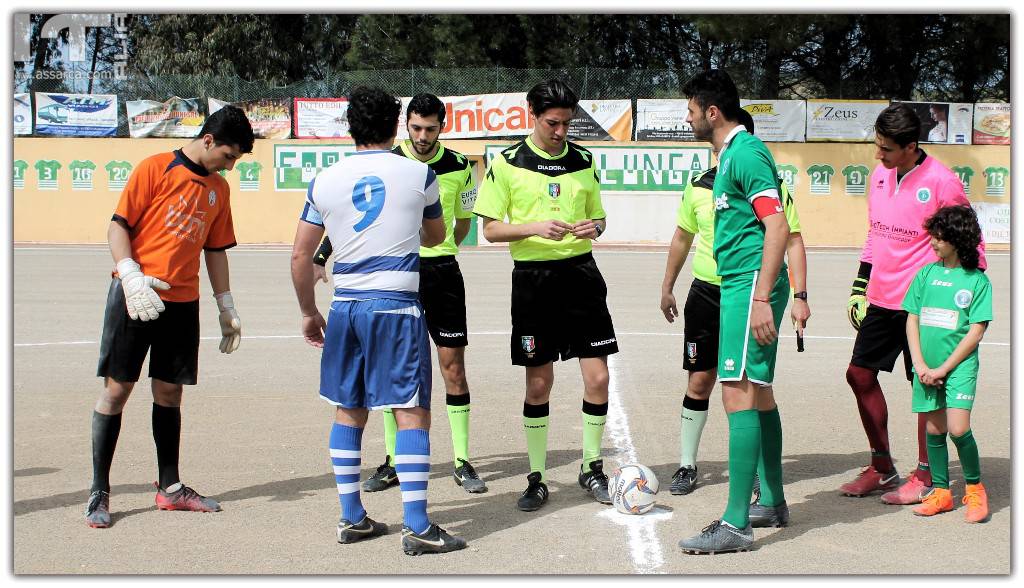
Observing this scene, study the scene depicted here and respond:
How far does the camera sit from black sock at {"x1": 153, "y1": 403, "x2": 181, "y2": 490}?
6074 mm

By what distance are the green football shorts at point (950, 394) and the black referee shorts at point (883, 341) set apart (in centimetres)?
35

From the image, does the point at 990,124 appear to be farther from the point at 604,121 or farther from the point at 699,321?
the point at 699,321

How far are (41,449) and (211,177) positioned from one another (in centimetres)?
252

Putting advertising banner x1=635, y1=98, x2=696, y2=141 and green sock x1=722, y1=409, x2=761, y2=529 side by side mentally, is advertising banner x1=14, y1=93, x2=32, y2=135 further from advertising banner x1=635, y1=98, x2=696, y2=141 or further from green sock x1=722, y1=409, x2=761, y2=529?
green sock x1=722, y1=409, x2=761, y2=529

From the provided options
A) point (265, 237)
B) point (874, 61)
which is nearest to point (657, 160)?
point (874, 61)

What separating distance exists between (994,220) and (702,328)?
2572 centimetres

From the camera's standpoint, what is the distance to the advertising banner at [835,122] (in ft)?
98.6

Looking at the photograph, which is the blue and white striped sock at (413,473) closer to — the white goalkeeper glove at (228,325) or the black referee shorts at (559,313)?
the black referee shorts at (559,313)

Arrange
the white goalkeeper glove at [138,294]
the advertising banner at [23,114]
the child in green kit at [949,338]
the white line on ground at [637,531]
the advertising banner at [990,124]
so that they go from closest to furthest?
the white line on ground at [637,531] → the white goalkeeper glove at [138,294] → the child in green kit at [949,338] → the advertising banner at [990,124] → the advertising banner at [23,114]

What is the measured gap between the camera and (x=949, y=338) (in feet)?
19.3

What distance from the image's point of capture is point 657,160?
2942 centimetres

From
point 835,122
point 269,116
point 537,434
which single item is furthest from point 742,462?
point 269,116

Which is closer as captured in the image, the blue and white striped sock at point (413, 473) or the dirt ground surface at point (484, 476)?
the dirt ground surface at point (484, 476)

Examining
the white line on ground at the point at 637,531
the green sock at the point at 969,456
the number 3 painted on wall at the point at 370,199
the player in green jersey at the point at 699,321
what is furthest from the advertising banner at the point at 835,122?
the number 3 painted on wall at the point at 370,199
